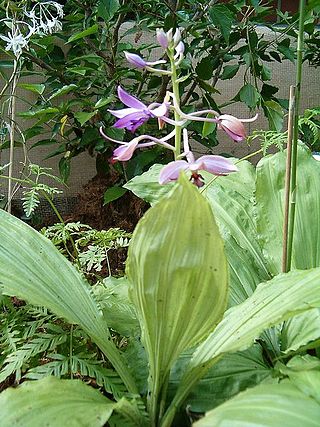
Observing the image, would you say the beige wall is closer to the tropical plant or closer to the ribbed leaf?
the ribbed leaf

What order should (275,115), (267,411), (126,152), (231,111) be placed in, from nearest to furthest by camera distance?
(267,411) → (126,152) → (275,115) → (231,111)

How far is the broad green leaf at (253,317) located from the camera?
1.35 feet

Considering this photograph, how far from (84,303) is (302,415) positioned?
0.26 metres

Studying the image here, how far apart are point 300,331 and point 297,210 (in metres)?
0.21

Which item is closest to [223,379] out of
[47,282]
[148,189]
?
[47,282]

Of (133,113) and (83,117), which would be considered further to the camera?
(83,117)

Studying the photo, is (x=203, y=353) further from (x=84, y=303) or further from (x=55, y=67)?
(x=55, y=67)

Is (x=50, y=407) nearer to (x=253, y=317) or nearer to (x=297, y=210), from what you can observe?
(x=253, y=317)

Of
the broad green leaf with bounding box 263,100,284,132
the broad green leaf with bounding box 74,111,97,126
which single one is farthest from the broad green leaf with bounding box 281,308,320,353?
the broad green leaf with bounding box 74,111,97,126

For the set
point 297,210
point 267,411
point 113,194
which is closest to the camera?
point 267,411

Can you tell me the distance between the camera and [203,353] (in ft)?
1.57

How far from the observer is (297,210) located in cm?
69

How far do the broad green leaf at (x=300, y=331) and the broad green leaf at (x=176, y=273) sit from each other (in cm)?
10

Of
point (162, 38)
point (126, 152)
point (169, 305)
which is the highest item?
point (162, 38)
